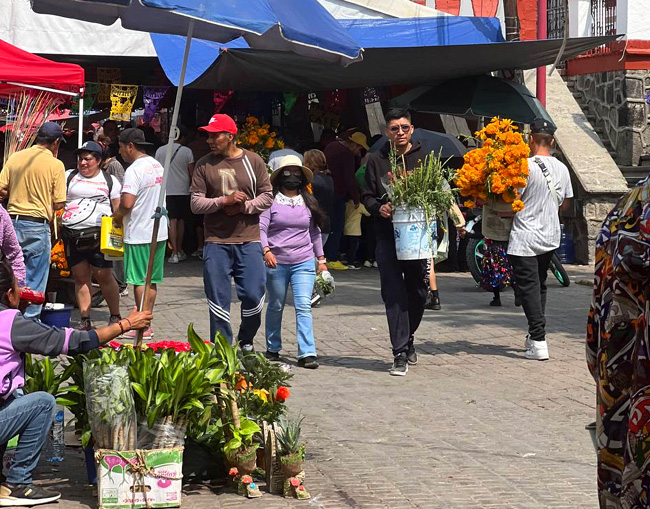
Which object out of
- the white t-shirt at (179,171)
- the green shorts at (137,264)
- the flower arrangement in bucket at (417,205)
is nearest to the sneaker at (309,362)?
the flower arrangement in bucket at (417,205)

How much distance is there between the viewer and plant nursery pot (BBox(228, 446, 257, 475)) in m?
5.80

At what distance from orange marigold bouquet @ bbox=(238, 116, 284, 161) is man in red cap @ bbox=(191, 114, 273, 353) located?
24.6 ft

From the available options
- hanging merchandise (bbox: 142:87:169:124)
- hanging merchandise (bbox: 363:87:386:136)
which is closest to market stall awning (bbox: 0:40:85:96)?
hanging merchandise (bbox: 142:87:169:124)

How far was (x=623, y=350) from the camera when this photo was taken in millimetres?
2939

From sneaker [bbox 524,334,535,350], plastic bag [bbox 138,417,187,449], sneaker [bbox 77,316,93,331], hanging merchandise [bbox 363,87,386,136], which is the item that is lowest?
sneaker [bbox 524,334,535,350]

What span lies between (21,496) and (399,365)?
418cm

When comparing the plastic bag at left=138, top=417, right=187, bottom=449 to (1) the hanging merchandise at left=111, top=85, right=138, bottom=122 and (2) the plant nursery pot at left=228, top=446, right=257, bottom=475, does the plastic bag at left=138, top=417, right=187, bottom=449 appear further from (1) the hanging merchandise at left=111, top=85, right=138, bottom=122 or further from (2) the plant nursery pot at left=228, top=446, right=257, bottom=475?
(1) the hanging merchandise at left=111, top=85, right=138, bottom=122

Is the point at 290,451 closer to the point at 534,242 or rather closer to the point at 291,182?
the point at 291,182

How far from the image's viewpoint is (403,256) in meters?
8.81

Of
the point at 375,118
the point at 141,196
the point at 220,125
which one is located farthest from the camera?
the point at 375,118

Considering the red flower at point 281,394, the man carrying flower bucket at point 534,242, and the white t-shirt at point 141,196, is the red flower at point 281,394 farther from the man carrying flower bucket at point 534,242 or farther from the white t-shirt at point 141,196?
the white t-shirt at point 141,196

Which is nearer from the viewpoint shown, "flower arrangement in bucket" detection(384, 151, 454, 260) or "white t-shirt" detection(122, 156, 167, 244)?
"flower arrangement in bucket" detection(384, 151, 454, 260)

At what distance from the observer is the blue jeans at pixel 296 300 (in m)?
9.52

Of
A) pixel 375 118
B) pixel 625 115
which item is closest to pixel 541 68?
pixel 625 115
